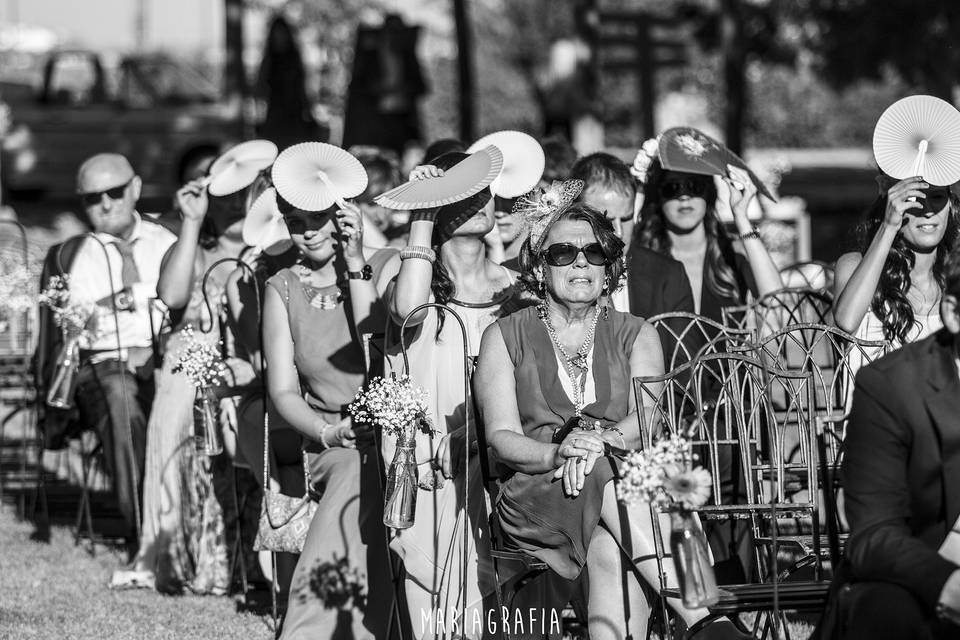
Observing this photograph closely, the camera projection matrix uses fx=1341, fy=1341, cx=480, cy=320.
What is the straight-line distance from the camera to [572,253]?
4.38 metres

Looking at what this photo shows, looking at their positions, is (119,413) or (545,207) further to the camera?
(119,413)

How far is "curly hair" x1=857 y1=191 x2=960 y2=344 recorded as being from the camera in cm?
491

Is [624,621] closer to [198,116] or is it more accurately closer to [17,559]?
[17,559]

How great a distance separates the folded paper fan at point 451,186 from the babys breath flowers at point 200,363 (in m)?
1.23

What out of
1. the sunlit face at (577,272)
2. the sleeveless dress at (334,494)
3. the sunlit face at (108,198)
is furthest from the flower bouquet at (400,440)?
the sunlit face at (108,198)

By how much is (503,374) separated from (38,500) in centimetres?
490

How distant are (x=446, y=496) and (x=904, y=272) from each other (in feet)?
6.14

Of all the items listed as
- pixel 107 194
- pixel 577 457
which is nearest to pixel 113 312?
pixel 107 194

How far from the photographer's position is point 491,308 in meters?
4.84

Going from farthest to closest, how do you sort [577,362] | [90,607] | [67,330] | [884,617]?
[67,330] → [90,607] → [577,362] → [884,617]

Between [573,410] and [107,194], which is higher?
[107,194]

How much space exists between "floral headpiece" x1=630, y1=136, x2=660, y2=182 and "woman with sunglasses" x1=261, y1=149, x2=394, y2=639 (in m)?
1.37

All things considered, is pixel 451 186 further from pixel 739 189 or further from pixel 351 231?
pixel 739 189

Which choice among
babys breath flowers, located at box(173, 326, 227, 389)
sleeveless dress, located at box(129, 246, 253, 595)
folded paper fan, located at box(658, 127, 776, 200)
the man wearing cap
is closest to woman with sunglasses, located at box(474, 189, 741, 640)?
folded paper fan, located at box(658, 127, 776, 200)
